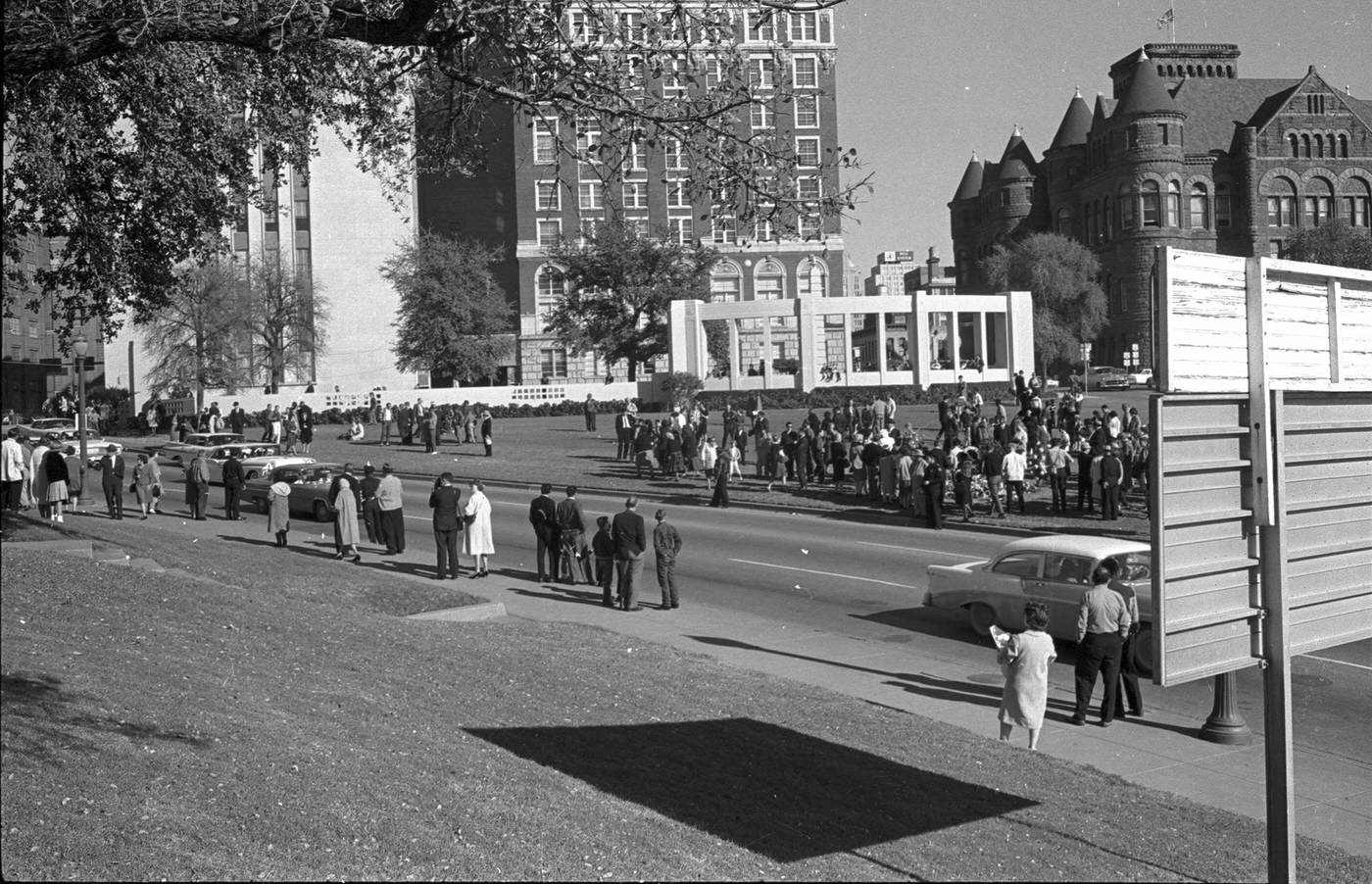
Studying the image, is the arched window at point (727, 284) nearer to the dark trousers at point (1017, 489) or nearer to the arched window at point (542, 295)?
the arched window at point (542, 295)

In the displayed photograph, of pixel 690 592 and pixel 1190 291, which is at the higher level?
pixel 1190 291

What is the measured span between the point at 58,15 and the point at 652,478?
30.0 m

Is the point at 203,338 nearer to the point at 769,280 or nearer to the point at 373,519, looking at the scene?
the point at 769,280

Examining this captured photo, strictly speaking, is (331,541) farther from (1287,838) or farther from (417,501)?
(1287,838)

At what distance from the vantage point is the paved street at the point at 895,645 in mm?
11094

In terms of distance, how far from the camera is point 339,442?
179 ft

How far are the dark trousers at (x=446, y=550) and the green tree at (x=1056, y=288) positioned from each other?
6107cm

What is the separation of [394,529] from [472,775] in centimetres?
1617

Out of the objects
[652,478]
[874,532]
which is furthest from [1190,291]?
[652,478]

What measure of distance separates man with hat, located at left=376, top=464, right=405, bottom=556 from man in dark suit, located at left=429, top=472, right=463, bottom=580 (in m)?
2.64

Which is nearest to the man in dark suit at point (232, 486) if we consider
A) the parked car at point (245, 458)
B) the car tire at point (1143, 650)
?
the parked car at point (245, 458)

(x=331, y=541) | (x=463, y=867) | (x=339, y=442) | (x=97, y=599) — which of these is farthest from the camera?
(x=339, y=442)

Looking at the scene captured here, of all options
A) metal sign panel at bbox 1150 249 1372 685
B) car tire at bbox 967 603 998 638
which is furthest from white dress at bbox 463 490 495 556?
metal sign panel at bbox 1150 249 1372 685

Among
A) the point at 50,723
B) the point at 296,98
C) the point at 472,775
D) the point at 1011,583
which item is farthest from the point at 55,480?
the point at 472,775
